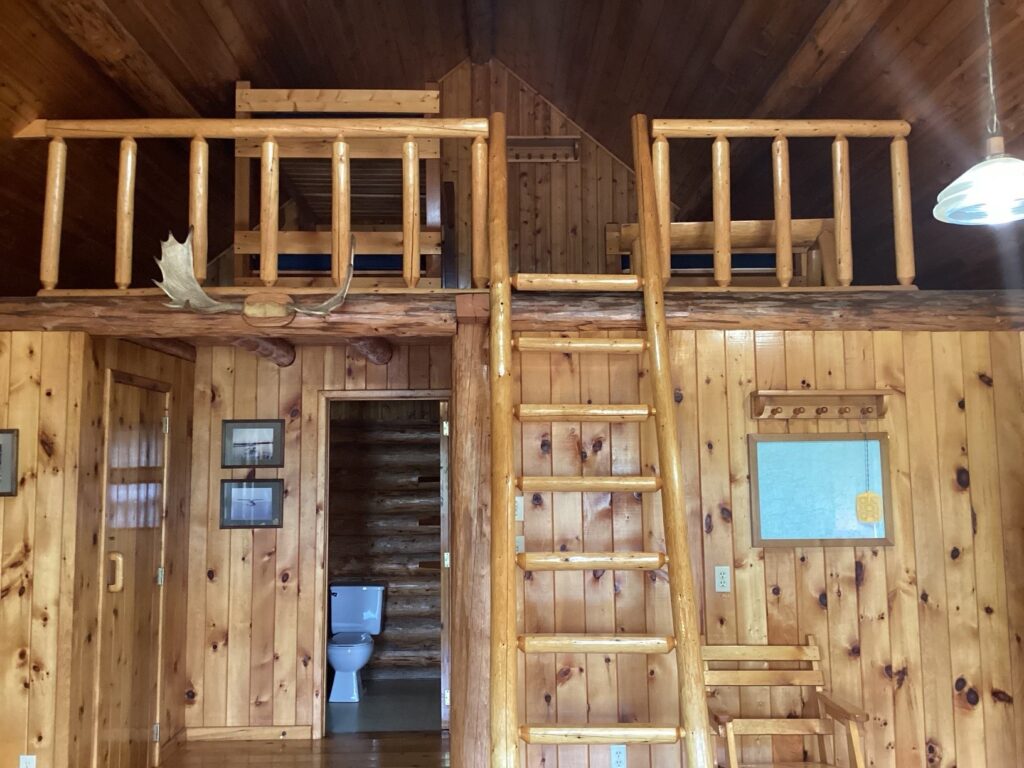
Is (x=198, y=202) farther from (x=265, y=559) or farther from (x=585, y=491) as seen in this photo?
(x=265, y=559)

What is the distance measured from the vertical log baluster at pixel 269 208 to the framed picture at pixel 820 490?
2.21m

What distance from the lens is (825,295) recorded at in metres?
3.16

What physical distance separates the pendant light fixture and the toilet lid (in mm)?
4665

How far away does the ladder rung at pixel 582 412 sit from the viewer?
267cm

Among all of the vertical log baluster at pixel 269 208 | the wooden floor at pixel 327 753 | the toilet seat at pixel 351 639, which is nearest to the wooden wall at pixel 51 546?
the vertical log baluster at pixel 269 208

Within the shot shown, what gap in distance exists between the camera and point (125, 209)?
3.09m

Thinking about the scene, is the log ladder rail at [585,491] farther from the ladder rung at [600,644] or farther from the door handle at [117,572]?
the door handle at [117,572]

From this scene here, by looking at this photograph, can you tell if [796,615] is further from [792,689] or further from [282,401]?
[282,401]

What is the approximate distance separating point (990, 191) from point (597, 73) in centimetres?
357

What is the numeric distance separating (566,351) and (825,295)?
4.01ft

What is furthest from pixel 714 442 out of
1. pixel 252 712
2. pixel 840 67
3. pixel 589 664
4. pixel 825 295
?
pixel 252 712

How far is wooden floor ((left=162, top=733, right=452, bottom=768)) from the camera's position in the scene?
403 centimetres

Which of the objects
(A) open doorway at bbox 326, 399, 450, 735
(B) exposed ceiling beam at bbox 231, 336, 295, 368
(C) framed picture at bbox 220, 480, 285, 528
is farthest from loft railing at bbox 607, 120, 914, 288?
(A) open doorway at bbox 326, 399, 450, 735

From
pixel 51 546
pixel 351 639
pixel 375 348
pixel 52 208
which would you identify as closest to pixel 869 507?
pixel 375 348
